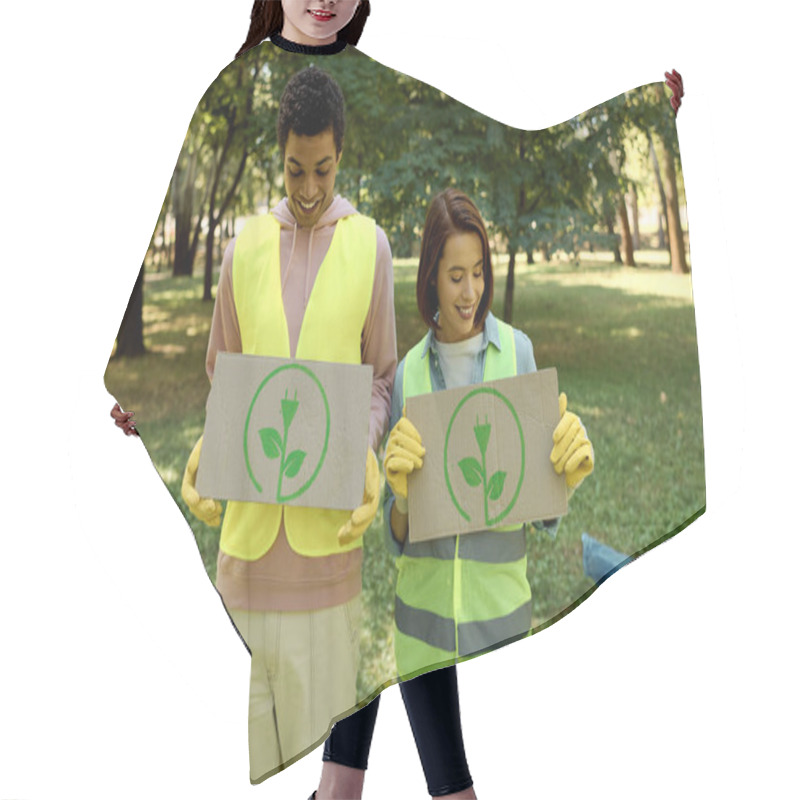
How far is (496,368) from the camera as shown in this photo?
3.08 m

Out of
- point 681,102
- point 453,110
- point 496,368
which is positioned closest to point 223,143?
point 453,110

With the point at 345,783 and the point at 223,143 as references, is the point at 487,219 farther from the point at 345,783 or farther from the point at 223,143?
the point at 345,783

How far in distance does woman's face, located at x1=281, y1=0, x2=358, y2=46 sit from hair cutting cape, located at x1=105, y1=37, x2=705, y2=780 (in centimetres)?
5

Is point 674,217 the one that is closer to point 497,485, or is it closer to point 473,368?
point 473,368

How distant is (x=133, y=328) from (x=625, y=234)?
101 cm

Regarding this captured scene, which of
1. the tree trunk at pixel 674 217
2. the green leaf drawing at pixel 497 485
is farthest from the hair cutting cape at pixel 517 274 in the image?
the green leaf drawing at pixel 497 485

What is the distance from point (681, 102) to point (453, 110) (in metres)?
0.47

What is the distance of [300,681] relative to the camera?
308 centimetres

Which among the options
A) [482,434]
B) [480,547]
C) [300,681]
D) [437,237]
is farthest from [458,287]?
[300,681]

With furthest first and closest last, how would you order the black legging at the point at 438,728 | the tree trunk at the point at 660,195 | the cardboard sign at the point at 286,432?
the black legging at the point at 438,728 → the tree trunk at the point at 660,195 → the cardboard sign at the point at 286,432

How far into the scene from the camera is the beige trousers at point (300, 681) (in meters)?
3.08

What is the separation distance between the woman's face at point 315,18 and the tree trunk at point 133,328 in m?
0.59

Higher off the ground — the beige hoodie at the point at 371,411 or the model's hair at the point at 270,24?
the model's hair at the point at 270,24

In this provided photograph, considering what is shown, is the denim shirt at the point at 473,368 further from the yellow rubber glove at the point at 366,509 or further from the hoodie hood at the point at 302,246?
the hoodie hood at the point at 302,246
